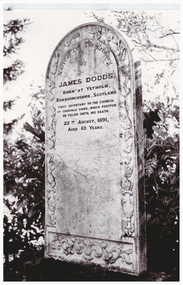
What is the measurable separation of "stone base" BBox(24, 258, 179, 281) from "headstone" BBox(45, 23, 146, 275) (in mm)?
62

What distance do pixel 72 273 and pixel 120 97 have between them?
1.83 meters

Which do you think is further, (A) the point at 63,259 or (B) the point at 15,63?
(B) the point at 15,63

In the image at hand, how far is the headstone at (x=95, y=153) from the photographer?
3125 mm

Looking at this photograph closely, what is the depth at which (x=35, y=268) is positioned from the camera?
3486mm

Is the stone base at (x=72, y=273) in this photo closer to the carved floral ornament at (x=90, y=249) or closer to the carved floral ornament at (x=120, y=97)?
the carved floral ornament at (x=90, y=249)

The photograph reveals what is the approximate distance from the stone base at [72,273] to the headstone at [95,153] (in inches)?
2.4

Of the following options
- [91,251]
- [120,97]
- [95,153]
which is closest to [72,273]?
[91,251]

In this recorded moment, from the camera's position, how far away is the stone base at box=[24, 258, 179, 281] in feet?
9.95

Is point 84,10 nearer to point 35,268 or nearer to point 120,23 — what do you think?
point 120,23

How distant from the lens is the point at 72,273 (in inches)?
130

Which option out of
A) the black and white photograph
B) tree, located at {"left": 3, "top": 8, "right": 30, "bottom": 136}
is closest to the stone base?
the black and white photograph

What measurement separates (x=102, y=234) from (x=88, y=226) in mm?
184

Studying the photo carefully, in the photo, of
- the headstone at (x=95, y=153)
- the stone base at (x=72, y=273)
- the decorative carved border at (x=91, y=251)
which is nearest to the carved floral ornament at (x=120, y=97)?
the headstone at (x=95, y=153)

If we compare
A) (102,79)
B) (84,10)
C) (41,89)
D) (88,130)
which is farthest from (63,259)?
(84,10)
